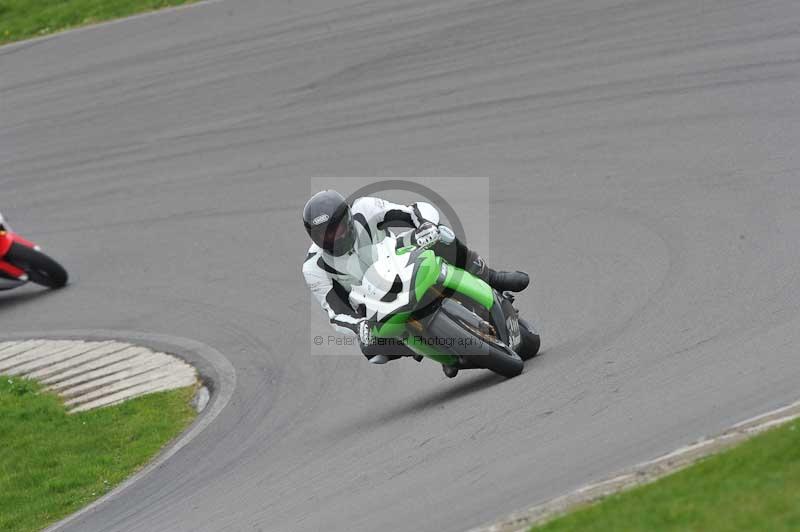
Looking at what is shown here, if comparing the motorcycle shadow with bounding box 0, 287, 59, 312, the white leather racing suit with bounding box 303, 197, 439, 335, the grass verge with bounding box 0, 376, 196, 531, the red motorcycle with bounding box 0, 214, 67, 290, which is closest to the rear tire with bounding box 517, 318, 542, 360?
the white leather racing suit with bounding box 303, 197, 439, 335

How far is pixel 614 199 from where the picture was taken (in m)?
13.3

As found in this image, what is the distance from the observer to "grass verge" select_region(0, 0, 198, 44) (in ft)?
79.3

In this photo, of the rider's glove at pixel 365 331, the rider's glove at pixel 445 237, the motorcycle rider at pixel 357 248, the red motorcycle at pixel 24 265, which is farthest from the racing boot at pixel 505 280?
the red motorcycle at pixel 24 265

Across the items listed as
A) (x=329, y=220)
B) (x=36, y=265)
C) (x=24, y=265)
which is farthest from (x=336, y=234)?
(x=24, y=265)

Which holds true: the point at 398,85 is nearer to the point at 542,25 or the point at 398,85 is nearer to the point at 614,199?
the point at 542,25

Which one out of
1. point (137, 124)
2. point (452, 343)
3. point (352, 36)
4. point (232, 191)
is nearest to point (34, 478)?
point (452, 343)

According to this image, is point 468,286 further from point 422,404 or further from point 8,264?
point 8,264

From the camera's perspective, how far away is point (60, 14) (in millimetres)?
24859

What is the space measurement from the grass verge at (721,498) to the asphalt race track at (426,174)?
71cm

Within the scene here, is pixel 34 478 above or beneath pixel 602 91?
beneath

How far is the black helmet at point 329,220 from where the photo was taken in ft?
29.9

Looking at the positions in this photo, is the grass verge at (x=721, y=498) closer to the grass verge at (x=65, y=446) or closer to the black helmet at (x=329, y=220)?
the black helmet at (x=329, y=220)

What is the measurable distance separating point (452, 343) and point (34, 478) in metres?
4.02

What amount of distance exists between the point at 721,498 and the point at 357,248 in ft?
13.9
